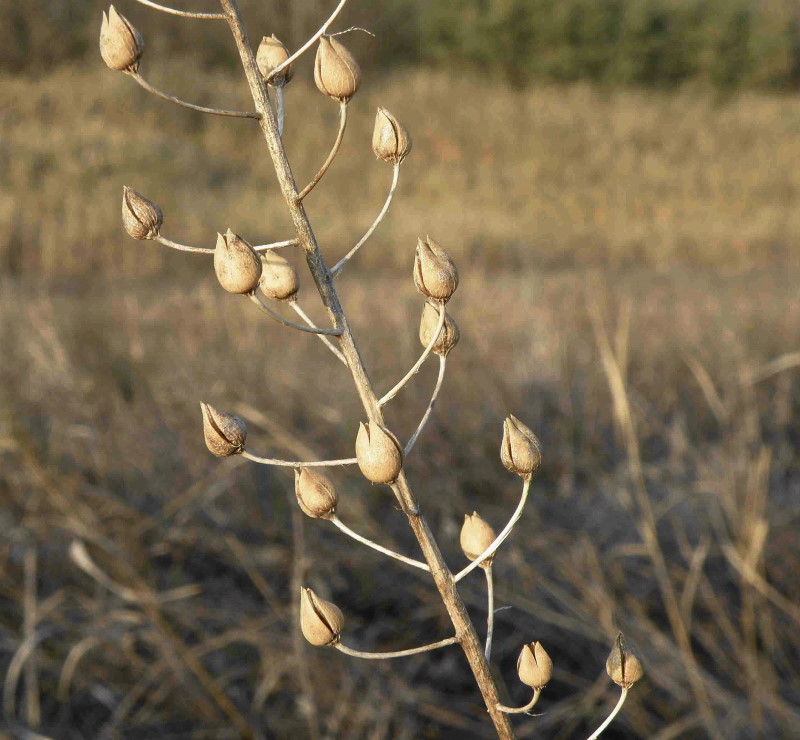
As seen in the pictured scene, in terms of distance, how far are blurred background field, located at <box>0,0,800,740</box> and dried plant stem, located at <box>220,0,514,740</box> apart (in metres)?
0.72

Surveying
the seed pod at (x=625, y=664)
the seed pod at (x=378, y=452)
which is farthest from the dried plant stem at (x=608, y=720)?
the seed pod at (x=378, y=452)

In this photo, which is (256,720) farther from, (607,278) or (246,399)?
(607,278)

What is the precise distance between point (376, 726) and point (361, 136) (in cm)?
836

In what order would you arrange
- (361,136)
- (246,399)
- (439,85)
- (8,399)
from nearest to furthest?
(8,399)
(246,399)
(361,136)
(439,85)

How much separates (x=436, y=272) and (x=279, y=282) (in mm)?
64

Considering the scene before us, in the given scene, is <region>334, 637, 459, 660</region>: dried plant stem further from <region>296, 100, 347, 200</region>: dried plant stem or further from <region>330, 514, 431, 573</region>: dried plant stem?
<region>296, 100, 347, 200</region>: dried plant stem

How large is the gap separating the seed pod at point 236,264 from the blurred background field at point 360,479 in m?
0.74

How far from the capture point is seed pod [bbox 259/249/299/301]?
346mm

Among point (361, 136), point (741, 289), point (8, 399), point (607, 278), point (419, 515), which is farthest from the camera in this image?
point (361, 136)

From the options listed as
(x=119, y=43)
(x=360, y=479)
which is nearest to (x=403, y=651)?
(x=119, y=43)

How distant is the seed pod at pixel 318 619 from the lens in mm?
345

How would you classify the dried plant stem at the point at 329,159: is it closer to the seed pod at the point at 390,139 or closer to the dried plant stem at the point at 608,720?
the seed pod at the point at 390,139

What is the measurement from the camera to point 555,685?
1488mm

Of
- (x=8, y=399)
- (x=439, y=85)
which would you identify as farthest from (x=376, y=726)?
(x=439, y=85)
